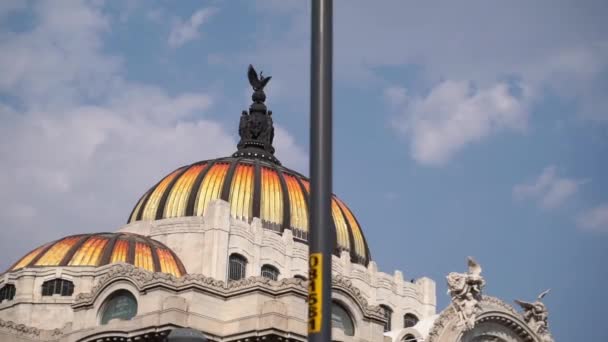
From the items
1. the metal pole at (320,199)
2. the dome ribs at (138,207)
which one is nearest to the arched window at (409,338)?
the dome ribs at (138,207)

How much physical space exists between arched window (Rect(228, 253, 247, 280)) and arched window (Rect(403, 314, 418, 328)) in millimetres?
13178

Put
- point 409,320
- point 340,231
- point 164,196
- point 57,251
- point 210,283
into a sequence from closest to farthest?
point 210,283 → point 57,251 → point 164,196 → point 340,231 → point 409,320

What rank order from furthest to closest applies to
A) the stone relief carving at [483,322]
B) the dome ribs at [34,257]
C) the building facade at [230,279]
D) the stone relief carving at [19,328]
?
the dome ribs at [34,257] < the stone relief carving at [19,328] < the stone relief carving at [483,322] < the building facade at [230,279]

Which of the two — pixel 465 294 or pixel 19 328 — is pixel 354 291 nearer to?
pixel 465 294

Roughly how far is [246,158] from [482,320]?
24.6 meters

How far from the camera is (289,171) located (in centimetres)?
6669

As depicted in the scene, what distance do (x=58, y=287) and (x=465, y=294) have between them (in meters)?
20.9

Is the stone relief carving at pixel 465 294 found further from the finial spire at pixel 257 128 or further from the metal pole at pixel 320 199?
the metal pole at pixel 320 199

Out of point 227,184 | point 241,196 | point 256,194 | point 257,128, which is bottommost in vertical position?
point 241,196

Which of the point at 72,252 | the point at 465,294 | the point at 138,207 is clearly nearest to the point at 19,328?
the point at 72,252

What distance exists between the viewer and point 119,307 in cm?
4562

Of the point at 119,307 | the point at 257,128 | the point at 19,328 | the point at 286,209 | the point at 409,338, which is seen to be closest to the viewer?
the point at 119,307

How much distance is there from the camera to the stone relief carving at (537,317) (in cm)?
5100

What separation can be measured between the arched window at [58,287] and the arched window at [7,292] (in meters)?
1.95
